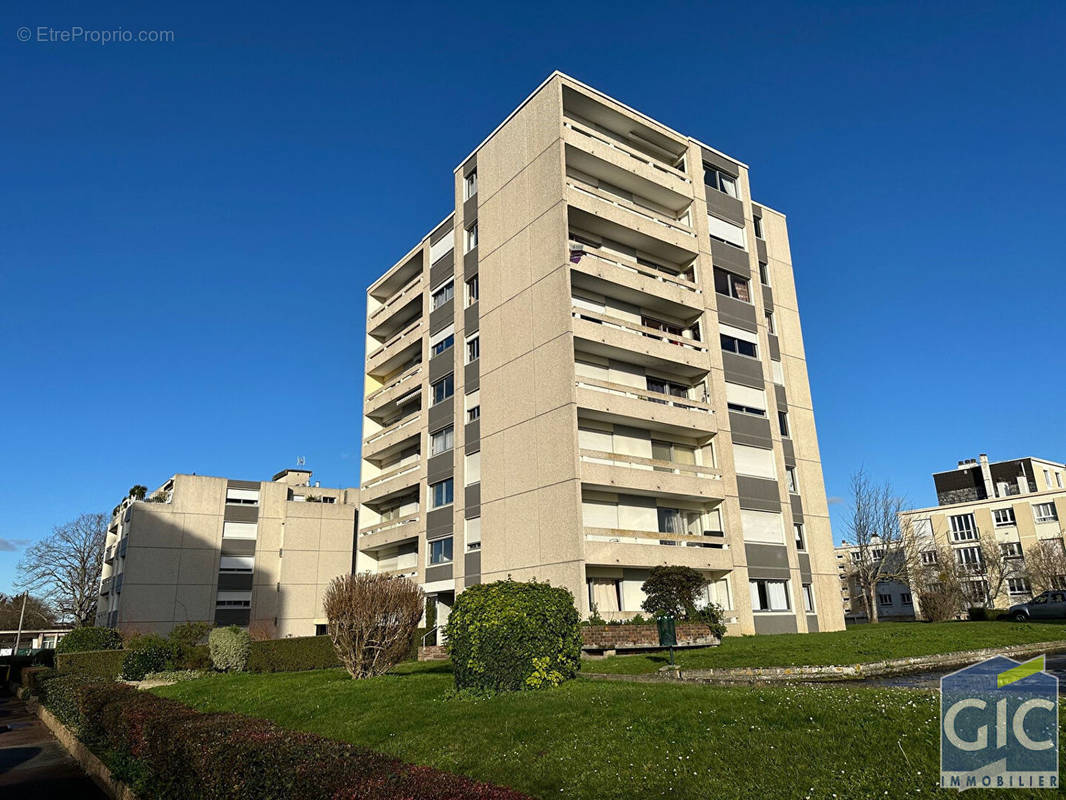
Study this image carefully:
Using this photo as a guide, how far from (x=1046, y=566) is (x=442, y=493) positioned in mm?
57824

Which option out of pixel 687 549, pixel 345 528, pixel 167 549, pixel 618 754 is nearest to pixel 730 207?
pixel 687 549

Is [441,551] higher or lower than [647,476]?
lower

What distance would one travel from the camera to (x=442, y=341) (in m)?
42.2

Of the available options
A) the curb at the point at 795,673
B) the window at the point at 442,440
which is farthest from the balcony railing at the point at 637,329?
the curb at the point at 795,673

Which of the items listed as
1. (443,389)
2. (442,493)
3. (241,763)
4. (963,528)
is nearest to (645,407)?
(442,493)

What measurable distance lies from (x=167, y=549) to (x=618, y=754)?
62.6 m

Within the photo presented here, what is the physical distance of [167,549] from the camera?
201ft

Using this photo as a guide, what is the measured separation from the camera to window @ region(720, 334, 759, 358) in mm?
37281

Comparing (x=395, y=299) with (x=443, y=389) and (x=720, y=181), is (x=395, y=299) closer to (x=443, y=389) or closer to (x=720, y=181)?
(x=443, y=389)

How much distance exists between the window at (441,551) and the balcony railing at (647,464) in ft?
38.3

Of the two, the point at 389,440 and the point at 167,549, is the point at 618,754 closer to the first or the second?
the point at 389,440

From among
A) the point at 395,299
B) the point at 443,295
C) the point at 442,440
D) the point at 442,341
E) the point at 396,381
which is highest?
the point at 395,299

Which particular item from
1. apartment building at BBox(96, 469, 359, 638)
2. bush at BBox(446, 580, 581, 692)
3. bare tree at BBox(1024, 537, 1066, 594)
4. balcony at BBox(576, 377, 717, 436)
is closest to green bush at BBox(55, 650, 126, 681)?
balcony at BBox(576, 377, 717, 436)

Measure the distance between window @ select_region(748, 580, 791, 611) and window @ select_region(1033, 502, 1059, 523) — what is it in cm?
5541
